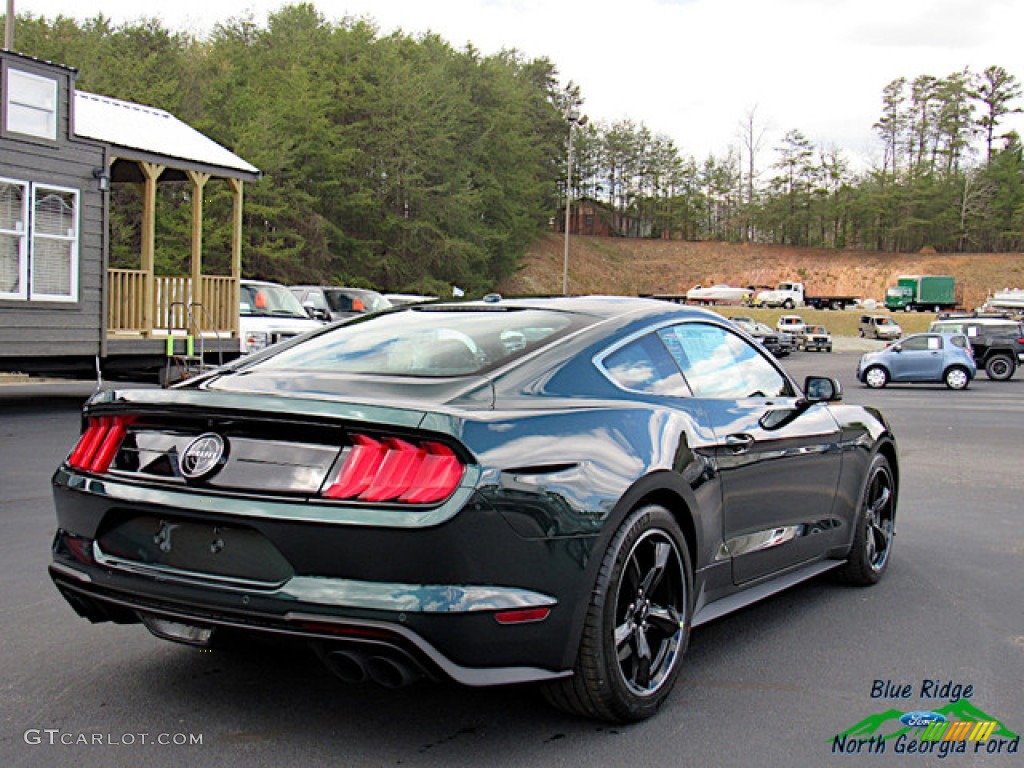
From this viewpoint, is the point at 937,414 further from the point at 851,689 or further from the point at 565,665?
the point at 565,665

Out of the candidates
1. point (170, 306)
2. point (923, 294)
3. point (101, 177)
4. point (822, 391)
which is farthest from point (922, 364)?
point (923, 294)

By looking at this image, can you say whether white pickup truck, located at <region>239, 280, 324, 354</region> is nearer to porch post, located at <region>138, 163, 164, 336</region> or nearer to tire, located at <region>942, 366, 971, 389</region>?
porch post, located at <region>138, 163, 164, 336</region>

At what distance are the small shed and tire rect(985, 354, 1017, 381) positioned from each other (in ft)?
82.8

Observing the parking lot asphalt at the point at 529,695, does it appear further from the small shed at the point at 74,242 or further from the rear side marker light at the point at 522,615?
the small shed at the point at 74,242

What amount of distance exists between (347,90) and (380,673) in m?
57.3

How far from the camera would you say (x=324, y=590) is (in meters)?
3.12

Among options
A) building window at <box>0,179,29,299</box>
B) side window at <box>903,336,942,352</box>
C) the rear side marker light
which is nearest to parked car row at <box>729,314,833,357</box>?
side window at <box>903,336,942,352</box>

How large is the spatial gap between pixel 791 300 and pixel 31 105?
7229 cm

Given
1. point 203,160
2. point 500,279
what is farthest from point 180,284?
point 500,279

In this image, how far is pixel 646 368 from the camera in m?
4.26

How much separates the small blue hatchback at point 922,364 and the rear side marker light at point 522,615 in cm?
2718

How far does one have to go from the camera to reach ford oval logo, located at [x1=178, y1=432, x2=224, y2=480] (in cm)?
335

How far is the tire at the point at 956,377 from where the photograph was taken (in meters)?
28.2

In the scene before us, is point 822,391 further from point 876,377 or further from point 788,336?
point 788,336
